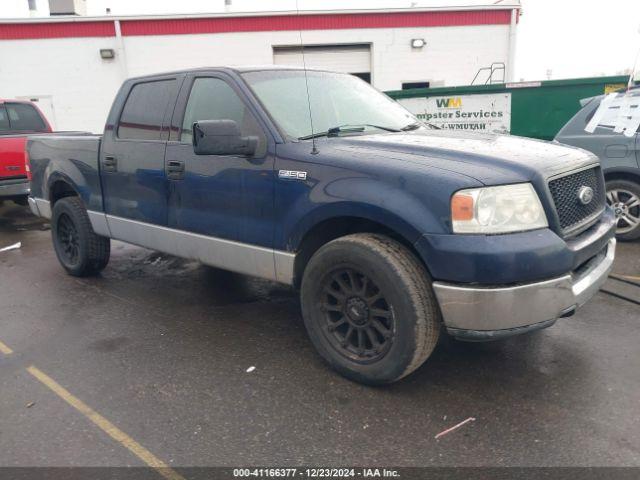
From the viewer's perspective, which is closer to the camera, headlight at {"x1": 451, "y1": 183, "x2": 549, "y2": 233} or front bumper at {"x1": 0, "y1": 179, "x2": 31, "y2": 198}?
headlight at {"x1": 451, "y1": 183, "x2": 549, "y2": 233}

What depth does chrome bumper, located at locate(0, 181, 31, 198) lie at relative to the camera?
773 centimetres

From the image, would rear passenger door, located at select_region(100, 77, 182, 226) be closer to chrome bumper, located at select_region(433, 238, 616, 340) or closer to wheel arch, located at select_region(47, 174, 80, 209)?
wheel arch, located at select_region(47, 174, 80, 209)

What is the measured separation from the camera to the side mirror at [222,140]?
10.4 ft

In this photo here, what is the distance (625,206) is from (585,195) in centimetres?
324

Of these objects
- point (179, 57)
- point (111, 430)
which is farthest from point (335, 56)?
point (111, 430)

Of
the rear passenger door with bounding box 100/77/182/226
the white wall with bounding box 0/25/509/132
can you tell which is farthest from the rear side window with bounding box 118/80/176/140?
the white wall with bounding box 0/25/509/132

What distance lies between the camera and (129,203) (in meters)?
4.39

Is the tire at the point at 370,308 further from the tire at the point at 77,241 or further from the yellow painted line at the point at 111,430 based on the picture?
the tire at the point at 77,241

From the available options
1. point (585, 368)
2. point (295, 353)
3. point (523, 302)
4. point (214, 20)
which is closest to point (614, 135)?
point (585, 368)

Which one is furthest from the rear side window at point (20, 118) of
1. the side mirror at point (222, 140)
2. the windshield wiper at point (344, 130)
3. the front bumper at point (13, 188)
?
the windshield wiper at point (344, 130)

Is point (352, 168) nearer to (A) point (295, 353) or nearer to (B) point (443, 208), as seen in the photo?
(B) point (443, 208)

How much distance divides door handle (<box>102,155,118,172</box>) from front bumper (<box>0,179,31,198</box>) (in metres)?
4.07

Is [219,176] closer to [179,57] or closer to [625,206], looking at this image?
[625,206]

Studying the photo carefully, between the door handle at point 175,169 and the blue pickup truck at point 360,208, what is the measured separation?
11 millimetres
